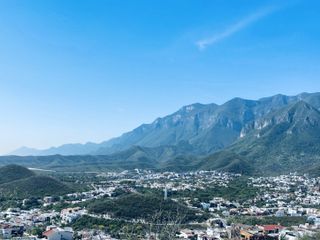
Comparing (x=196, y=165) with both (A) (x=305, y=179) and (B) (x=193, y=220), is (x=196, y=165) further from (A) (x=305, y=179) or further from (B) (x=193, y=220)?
(B) (x=193, y=220)

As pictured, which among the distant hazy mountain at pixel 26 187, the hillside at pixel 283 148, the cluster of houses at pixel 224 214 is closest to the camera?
the cluster of houses at pixel 224 214

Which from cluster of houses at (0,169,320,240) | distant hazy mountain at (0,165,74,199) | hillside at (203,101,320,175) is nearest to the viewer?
cluster of houses at (0,169,320,240)

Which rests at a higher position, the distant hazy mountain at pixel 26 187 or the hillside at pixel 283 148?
the hillside at pixel 283 148

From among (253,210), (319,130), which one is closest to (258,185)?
(253,210)

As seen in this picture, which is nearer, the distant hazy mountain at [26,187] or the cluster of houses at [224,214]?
the cluster of houses at [224,214]

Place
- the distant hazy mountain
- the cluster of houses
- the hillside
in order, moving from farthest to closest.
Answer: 1. the hillside
2. the distant hazy mountain
3. the cluster of houses

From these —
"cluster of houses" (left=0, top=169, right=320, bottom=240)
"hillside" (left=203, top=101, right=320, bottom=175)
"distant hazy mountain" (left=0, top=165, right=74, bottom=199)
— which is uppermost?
"hillside" (left=203, top=101, right=320, bottom=175)

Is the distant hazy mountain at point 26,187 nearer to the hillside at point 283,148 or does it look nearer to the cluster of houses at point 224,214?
the cluster of houses at point 224,214

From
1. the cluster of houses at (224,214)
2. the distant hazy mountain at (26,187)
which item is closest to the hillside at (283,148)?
the cluster of houses at (224,214)

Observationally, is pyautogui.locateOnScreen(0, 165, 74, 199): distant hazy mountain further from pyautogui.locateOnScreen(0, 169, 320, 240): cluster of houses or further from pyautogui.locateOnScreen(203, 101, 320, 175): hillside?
pyautogui.locateOnScreen(203, 101, 320, 175): hillside

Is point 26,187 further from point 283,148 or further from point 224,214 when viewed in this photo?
point 283,148

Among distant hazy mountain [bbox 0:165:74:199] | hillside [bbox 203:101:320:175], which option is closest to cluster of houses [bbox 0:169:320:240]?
distant hazy mountain [bbox 0:165:74:199]

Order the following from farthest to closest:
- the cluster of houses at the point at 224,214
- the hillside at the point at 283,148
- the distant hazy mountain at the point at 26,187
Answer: the hillside at the point at 283,148 → the distant hazy mountain at the point at 26,187 → the cluster of houses at the point at 224,214
